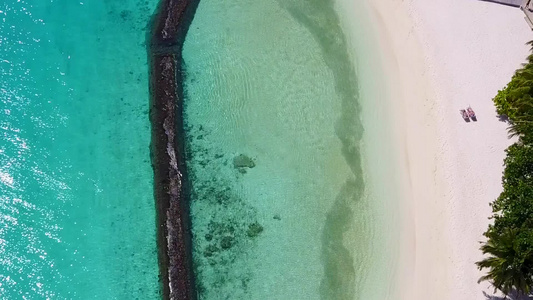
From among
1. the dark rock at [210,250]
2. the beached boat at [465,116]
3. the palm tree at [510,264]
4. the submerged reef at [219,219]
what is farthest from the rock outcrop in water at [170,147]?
the beached boat at [465,116]

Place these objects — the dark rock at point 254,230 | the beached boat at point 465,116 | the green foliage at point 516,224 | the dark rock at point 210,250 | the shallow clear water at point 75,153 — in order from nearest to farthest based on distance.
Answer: the green foliage at point 516,224
the shallow clear water at point 75,153
the dark rock at point 210,250
the dark rock at point 254,230
the beached boat at point 465,116

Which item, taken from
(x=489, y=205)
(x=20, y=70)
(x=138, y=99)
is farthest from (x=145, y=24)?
(x=489, y=205)

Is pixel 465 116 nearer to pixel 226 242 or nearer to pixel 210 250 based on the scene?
pixel 226 242

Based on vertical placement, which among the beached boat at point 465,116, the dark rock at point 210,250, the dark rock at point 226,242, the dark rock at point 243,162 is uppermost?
the beached boat at point 465,116

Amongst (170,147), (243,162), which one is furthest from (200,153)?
(243,162)

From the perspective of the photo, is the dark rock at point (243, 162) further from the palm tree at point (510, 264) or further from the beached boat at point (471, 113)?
the palm tree at point (510, 264)

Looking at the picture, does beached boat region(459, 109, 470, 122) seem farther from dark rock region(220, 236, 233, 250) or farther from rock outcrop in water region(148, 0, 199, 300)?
rock outcrop in water region(148, 0, 199, 300)
